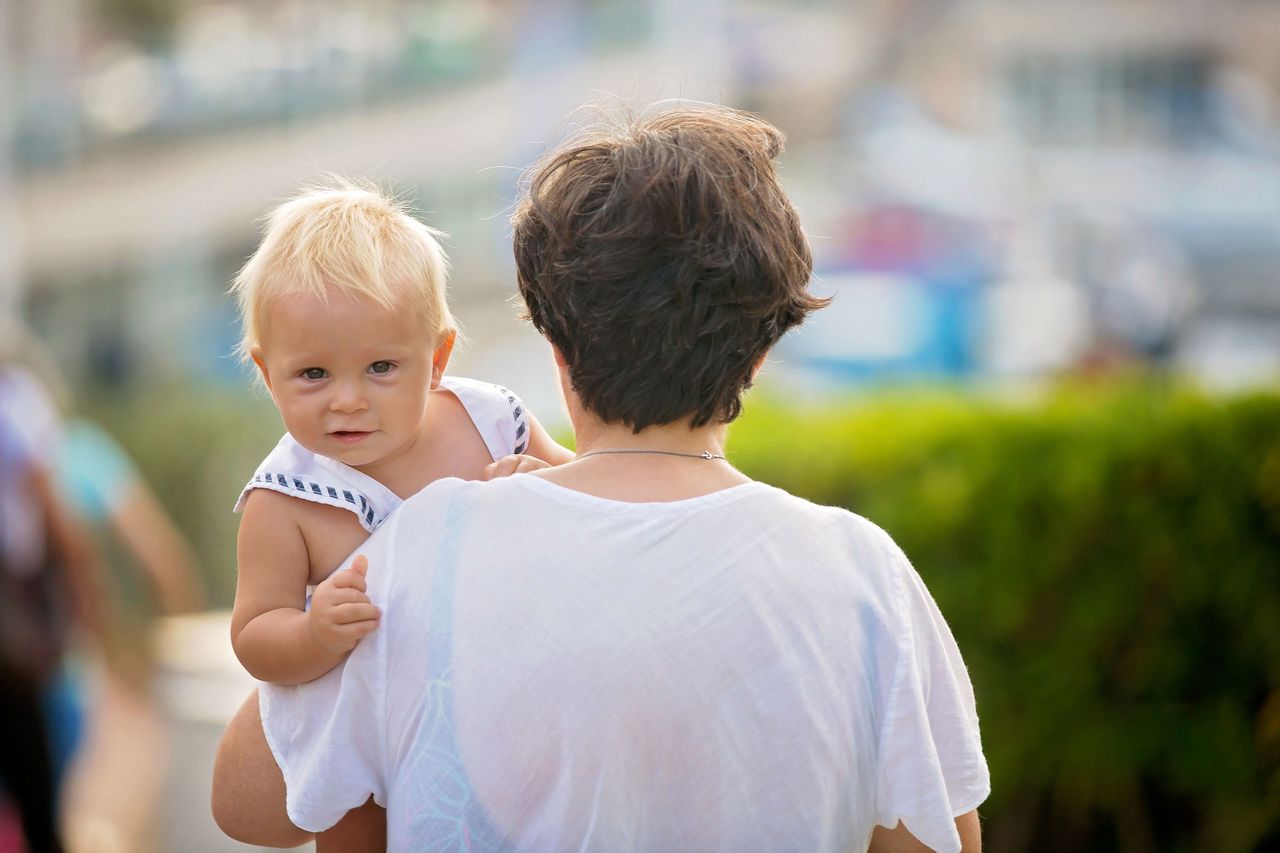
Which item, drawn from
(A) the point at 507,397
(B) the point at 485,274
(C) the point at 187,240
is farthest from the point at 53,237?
(A) the point at 507,397

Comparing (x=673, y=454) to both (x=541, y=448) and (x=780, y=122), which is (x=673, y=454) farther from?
(x=780, y=122)

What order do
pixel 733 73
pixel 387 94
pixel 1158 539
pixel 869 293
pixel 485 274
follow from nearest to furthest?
pixel 1158 539 → pixel 869 293 → pixel 485 274 → pixel 387 94 → pixel 733 73

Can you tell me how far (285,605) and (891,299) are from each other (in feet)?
48.6

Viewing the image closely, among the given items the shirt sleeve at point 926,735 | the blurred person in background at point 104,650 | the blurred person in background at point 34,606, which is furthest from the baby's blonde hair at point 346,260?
the blurred person in background at point 104,650

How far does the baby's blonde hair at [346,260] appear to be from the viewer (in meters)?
1.83

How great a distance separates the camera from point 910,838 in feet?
6.10

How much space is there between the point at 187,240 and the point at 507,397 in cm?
2357

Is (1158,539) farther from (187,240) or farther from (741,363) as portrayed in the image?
(187,240)

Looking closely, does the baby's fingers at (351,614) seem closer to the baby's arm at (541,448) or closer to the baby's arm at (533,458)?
the baby's arm at (533,458)

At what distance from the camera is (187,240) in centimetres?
2442

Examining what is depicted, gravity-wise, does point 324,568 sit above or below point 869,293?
above

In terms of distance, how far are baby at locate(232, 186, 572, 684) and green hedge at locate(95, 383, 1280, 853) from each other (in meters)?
2.75

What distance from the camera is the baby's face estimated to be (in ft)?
5.99

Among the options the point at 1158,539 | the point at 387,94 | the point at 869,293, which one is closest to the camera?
the point at 1158,539
